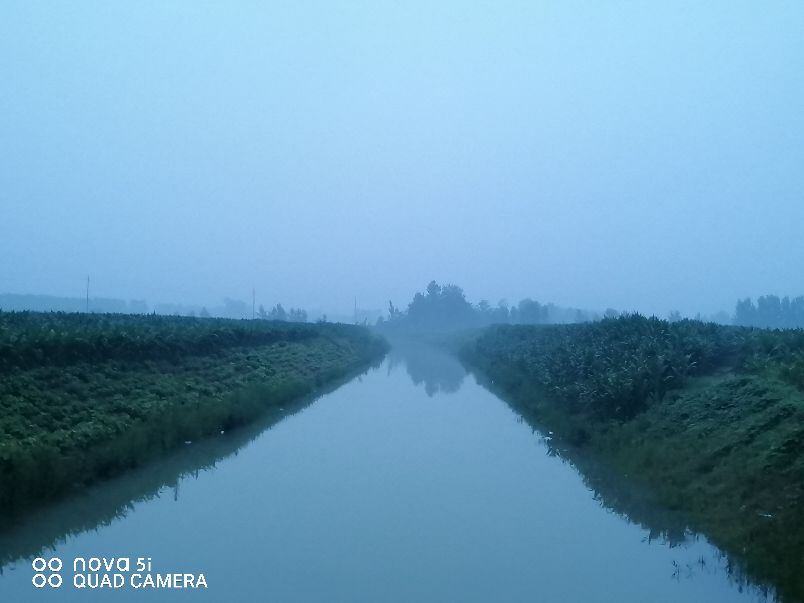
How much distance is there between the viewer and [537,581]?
890 centimetres

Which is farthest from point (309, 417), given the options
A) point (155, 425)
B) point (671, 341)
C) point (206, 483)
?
point (671, 341)

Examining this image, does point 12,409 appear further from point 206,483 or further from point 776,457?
point 776,457

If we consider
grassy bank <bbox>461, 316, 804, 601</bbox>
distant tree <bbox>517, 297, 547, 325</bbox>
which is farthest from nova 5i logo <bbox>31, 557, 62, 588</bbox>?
distant tree <bbox>517, 297, 547, 325</bbox>

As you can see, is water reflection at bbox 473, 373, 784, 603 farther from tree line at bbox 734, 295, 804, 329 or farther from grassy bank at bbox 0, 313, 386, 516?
tree line at bbox 734, 295, 804, 329

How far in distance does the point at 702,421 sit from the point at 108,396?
13.6 m

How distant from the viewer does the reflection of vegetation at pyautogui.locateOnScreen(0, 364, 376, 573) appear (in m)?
10.1

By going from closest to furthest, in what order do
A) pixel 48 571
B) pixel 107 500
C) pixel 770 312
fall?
pixel 48 571, pixel 107 500, pixel 770 312

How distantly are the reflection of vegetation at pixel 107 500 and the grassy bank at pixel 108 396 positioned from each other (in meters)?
0.31

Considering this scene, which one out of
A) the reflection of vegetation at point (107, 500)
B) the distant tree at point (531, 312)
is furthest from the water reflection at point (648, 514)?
the distant tree at point (531, 312)

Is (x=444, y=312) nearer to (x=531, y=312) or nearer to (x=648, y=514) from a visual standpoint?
(x=531, y=312)

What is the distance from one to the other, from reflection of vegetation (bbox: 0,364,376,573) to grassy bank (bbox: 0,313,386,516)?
31 centimetres

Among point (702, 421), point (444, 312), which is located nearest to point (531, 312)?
point (444, 312)

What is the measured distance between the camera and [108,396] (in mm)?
17234

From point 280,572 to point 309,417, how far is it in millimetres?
15220
